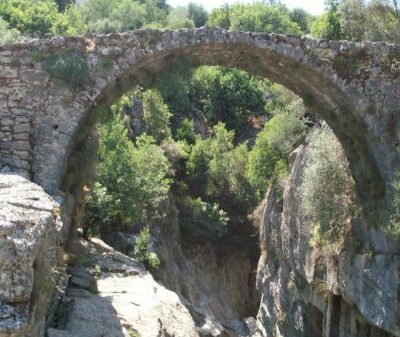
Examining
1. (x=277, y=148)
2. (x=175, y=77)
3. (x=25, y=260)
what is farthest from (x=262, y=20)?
(x=25, y=260)

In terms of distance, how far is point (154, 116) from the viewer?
29.7 m

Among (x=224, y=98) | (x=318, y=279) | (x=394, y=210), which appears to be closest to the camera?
(x=394, y=210)

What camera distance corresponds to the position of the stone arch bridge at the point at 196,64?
1052 centimetres

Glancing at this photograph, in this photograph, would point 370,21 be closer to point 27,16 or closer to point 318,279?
point 318,279

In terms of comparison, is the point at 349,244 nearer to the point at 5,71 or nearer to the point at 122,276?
the point at 122,276

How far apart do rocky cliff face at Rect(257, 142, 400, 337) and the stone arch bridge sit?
118 cm

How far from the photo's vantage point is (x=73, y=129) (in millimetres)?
10617

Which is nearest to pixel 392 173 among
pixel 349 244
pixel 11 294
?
pixel 349 244

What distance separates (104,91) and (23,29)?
92.3 feet

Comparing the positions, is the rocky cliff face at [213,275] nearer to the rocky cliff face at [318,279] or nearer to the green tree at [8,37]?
the rocky cliff face at [318,279]

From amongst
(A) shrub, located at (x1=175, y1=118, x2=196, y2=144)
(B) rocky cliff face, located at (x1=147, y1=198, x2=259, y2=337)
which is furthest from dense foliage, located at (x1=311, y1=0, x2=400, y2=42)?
(B) rocky cliff face, located at (x1=147, y1=198, x2=259, y2=337)

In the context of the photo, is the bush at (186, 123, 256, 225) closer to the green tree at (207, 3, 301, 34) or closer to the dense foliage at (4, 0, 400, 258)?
the dense foliage at (4, 0, 400, 258)

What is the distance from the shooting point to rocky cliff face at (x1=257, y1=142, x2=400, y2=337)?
1170 cm

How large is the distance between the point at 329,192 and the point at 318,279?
2.32 meters
